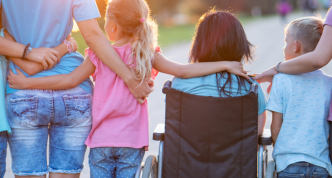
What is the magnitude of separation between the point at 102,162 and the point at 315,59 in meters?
1.45

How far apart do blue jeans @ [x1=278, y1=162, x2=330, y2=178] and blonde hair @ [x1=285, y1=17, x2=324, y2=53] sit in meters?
0.76

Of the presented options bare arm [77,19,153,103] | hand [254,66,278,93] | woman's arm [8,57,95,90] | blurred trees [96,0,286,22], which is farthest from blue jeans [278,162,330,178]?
blurred trees [96,0,286,22]

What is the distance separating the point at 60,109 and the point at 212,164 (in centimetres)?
101

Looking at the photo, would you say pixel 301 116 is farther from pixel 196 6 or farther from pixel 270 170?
pixel 196 6

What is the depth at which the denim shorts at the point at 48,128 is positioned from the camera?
6.55ft

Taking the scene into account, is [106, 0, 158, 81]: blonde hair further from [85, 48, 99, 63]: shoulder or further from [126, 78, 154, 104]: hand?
[85, 48, 99, 63]: shoulder

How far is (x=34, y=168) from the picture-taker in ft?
6.75

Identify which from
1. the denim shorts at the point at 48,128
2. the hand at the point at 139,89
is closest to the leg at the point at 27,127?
the denim shorts at the point at 48,128

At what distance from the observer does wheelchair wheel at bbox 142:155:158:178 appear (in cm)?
223

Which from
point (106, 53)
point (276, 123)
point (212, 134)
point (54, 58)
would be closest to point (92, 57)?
point (106, 53)

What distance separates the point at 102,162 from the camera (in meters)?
2.27

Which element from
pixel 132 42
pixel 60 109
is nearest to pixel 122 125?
pixel 60 109

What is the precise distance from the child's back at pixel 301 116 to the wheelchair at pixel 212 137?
5.0 inches

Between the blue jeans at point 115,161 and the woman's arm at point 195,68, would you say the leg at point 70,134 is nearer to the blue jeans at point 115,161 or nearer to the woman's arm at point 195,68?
the blue jeans at point 115,161
